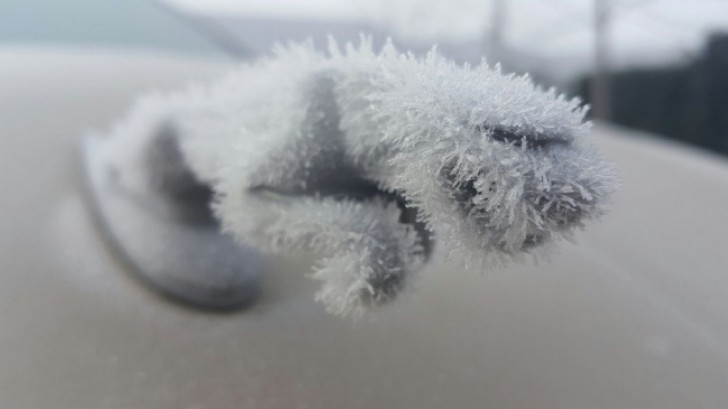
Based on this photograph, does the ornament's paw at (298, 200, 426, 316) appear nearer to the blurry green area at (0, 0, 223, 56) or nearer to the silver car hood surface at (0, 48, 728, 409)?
the silver car hood surface at (0, 48, 728, 409)

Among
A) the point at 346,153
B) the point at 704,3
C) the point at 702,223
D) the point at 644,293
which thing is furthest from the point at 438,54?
the point at 704,3

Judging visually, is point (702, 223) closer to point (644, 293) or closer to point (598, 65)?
point (644, 293)

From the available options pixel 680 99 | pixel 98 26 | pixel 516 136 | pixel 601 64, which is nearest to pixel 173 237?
pixel 516 136

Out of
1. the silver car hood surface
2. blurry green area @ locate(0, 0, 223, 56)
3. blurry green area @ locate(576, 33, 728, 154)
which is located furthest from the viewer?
blurry green area @ locate(576, 33, 728, 154)

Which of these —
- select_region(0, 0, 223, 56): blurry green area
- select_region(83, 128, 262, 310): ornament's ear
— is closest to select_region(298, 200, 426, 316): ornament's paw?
select_region(83, 128, 262, 310): ornament's ear

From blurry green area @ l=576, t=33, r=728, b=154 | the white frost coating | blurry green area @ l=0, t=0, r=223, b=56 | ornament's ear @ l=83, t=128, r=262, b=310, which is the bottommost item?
blurry green area @ l=576, t=33, r=728, b=154

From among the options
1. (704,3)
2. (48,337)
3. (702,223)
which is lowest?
(702,223)

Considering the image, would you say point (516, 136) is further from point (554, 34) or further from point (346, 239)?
point (554, 34)
